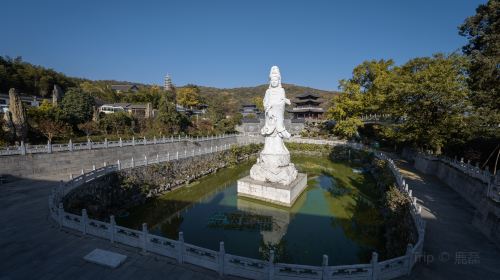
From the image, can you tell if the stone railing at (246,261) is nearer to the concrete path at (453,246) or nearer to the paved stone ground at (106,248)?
the paved stone ground at (106,248)

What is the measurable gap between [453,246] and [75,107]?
111 feet

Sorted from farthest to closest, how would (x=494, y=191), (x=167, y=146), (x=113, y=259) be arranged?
(x=167, y=146) → (x=494, y=191) → (x=113, y=259)

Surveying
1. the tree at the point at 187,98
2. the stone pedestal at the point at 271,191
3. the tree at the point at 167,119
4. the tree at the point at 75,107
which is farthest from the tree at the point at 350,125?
the tree at the point at 187,98

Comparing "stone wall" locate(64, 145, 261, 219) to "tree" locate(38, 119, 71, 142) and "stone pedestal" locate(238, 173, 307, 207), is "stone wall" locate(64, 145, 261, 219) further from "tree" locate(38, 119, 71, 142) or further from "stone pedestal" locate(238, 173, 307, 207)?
"tree" locate(38, 119, 71, 142)

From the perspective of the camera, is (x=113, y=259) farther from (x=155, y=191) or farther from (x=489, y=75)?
(x=489, y=75)

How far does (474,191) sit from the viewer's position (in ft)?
39.1

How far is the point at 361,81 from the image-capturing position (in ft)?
121

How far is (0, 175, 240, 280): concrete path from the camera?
6.22 meters

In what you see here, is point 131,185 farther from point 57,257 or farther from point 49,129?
point 49,129

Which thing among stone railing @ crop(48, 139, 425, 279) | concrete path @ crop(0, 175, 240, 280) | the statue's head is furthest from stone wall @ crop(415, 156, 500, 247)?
the statue's head

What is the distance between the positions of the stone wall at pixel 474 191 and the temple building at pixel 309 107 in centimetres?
3565

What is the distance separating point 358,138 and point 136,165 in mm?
32059

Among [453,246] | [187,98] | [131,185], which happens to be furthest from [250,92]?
[453,246]

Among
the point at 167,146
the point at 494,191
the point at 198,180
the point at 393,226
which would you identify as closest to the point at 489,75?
the point at 494,191
